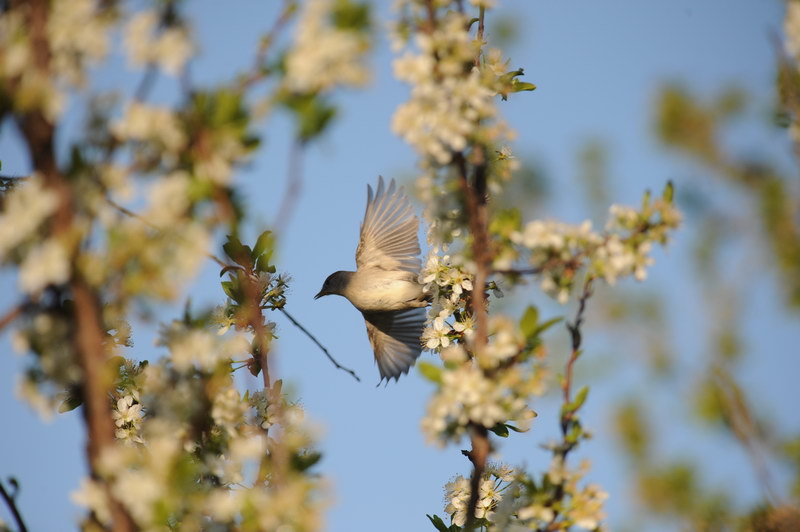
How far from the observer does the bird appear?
23.6 feet

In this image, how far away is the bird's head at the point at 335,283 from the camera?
24.7ft

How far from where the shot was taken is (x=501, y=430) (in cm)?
297

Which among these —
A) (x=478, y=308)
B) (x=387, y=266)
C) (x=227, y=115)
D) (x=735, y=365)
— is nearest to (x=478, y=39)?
(x=478, y=308)

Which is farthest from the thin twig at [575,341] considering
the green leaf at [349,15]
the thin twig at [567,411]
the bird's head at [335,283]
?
the bird's head at [335,283]

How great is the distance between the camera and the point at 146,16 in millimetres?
1814

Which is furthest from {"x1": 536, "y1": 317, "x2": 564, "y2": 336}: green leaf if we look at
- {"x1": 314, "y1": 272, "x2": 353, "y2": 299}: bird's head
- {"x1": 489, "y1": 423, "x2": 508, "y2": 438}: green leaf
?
{"x1": 314, "y1": 272, "x2": 353, "y2": 299}: bird's head

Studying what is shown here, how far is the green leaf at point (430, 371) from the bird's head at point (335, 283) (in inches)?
210

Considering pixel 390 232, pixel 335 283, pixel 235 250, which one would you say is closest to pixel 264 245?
pixel 235 250

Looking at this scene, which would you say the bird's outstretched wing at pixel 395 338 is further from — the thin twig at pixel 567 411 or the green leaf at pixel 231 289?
the thin twig at pixel 567 411

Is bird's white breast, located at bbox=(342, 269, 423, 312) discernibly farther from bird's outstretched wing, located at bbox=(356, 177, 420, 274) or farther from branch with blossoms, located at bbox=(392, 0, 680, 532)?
branch with blossoms, located at bbox=(392, 0, 680, 532)

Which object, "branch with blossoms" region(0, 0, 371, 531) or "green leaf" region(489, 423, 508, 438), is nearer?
"branch with blossoms" region(0, 0, 371, 531)

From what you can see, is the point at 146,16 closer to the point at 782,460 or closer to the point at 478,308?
the point at 478,308

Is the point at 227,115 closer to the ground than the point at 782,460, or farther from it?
closer to the ground

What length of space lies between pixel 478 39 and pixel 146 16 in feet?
5.04
